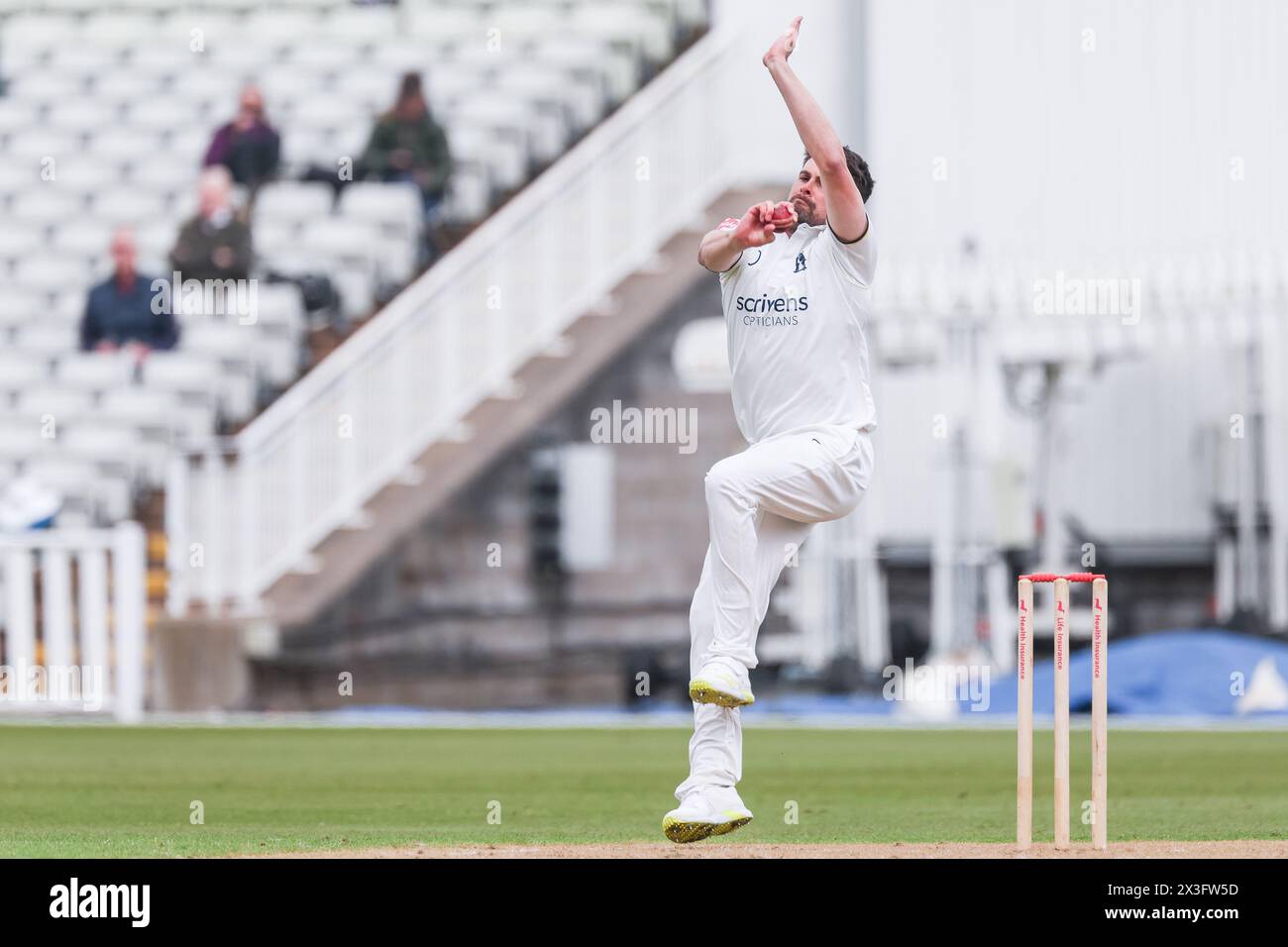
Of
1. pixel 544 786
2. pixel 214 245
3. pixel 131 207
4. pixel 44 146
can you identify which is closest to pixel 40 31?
pixel 44 146

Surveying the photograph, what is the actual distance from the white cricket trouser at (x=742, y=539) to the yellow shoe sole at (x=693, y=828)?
13cm

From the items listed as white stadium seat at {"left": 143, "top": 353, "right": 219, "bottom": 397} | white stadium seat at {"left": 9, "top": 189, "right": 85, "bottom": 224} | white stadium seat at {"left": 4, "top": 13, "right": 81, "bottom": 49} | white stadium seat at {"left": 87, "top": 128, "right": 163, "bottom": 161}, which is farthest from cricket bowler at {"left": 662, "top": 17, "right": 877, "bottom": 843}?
white stadium seat at {"left": 4, "top": 13, "right": 81, "bottom": 49}

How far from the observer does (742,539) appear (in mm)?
7156

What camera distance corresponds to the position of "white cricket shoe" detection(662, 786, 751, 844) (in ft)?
22.8

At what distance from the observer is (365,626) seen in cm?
1886

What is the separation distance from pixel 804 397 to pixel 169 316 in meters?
12.3

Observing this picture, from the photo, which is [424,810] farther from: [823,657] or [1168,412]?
[1168,412]

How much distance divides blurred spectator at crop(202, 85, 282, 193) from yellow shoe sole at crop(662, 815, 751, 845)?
1460 cm

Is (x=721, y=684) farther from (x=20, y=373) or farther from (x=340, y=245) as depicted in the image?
(x=340, y=245)

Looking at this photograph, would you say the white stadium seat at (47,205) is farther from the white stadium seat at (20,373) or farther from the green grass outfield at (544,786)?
the green grass outfield at (544,786)

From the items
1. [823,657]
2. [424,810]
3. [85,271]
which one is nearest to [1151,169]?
[823,657]

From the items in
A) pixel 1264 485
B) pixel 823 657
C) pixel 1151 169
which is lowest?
pixel 823 657

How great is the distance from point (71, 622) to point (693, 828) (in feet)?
34.5

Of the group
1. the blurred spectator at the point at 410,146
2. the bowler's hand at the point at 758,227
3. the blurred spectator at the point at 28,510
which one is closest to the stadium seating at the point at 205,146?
the blurred spectator at the point at 410,146
